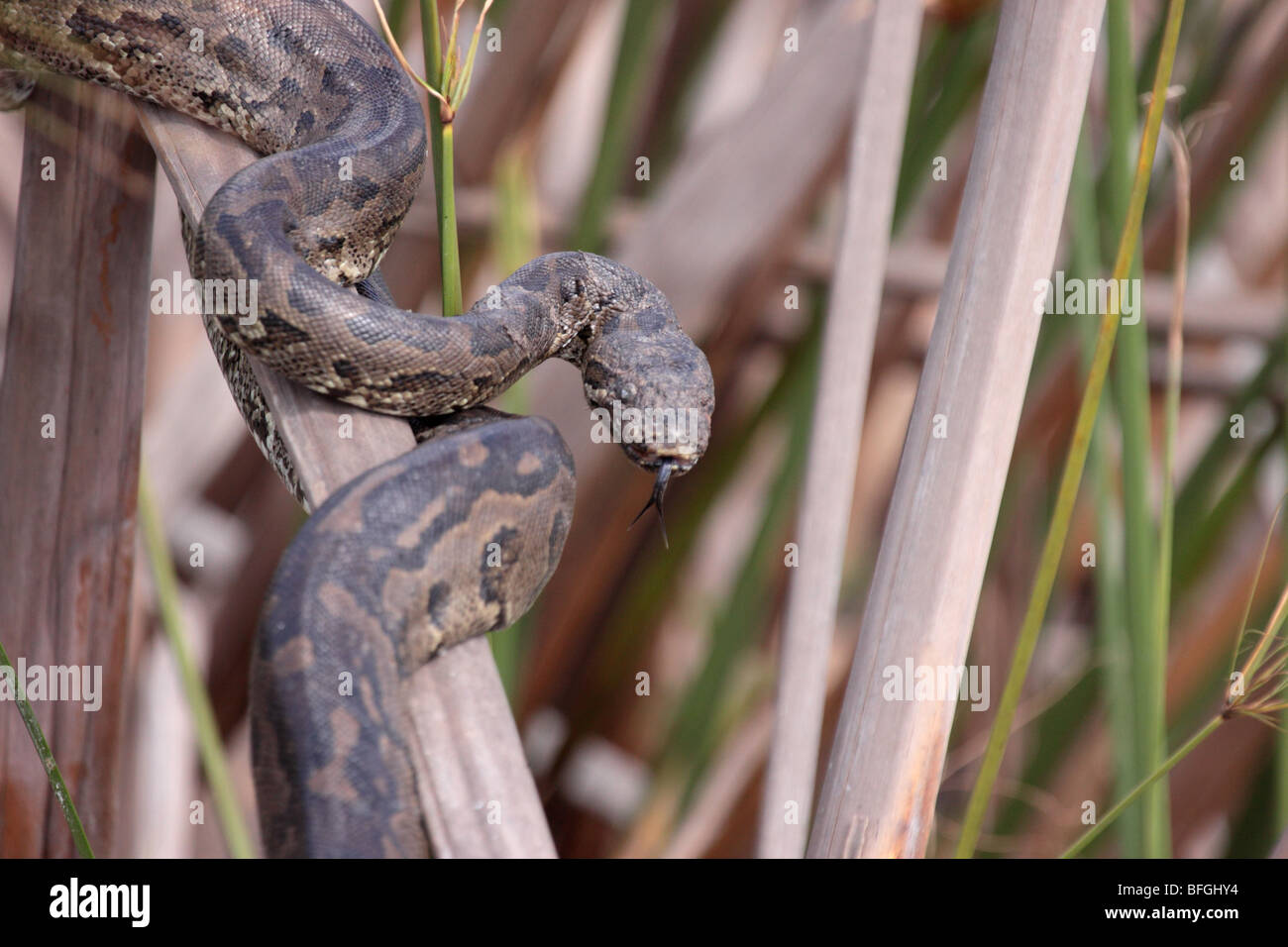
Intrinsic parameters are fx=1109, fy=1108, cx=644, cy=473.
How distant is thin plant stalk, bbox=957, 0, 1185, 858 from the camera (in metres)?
1.77

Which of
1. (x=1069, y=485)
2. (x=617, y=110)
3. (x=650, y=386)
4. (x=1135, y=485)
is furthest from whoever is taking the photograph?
(x=617, y=110)

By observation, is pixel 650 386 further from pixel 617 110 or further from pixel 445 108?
pixel 617 110

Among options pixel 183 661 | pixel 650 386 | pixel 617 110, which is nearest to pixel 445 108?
pixel 650 386

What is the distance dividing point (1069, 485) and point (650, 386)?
98cm

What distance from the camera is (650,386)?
8.06 feet

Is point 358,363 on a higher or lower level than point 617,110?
lower

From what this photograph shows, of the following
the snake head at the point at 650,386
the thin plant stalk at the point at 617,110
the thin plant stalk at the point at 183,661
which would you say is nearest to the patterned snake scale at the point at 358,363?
the snake head at the point at 650,386

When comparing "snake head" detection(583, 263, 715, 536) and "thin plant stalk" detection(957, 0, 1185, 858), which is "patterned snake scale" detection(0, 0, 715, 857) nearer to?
"snake head" detection(583, 263, 715, 536)

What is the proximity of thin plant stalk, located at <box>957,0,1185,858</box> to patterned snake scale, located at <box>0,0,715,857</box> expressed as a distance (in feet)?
2.70

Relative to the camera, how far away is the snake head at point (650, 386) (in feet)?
7.79

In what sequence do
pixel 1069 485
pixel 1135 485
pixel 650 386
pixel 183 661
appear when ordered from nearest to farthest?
1. pixel 1069 485
2. pixel 1135 485
3. pixel 183 661
4. pixel 650 386

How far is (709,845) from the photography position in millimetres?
3717

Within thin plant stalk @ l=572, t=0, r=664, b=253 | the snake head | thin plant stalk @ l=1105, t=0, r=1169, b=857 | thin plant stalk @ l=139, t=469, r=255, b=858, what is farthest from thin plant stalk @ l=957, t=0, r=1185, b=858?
thin plant stalk @ l=572, t=0, r=664, b=253

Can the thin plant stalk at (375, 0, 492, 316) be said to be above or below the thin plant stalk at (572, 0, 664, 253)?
below
